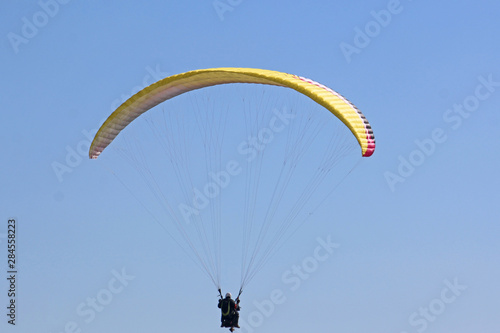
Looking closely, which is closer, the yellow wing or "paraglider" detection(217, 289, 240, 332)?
the yellow wing

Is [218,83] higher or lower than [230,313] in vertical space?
higher

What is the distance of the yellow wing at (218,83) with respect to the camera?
134 feet

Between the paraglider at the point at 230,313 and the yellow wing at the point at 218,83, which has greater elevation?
the yellow wing at the point at 218,83

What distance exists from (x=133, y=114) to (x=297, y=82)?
6944 millimetres

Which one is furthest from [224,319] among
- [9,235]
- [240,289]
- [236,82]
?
[9,235]

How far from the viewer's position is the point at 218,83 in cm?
4450

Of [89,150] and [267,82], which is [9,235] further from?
[267,82]

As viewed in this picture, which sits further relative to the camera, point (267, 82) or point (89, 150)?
point (89, 150)

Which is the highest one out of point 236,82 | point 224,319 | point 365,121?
point 236,82

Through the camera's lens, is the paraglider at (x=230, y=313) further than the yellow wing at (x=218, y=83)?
Yes

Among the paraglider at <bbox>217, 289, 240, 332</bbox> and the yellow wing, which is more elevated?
the yellow wing

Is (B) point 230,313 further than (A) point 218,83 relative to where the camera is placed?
No

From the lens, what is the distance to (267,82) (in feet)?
139

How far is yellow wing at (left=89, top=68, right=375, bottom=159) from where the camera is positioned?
40844mm
